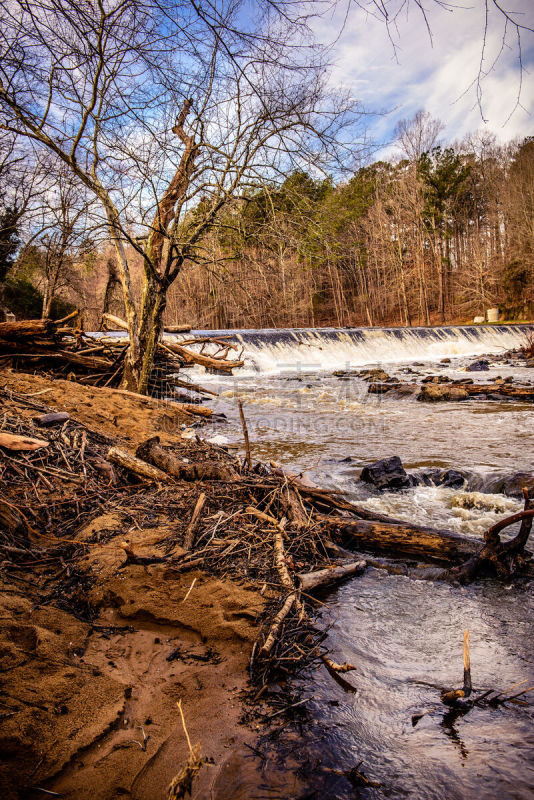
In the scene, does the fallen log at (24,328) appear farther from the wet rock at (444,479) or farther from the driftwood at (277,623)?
the driftwood at (277,623)

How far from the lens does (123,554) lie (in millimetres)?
2623

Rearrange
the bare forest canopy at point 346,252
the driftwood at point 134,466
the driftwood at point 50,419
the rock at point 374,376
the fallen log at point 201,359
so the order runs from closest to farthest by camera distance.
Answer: the driftwood at point 134,466 < the driftwood at point 50,419 < the bare forest canopy at point 346,252 < the fallen log at point 201,359 < the rock at point 374,376

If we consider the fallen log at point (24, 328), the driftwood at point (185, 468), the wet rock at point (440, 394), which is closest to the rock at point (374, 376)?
the wet rock at point (440, 394)

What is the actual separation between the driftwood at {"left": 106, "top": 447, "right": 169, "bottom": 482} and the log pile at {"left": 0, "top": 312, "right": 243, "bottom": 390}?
14.3ft

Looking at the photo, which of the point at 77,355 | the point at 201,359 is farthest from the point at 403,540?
the point at 77,355

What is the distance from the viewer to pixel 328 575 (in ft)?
9.01

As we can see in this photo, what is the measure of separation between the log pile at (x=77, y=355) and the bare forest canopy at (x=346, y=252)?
0.93 m

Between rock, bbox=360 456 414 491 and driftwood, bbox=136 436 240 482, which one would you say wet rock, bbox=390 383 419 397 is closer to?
rock, bbox=360 456 414 491

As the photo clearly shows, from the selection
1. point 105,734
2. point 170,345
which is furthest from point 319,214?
point 105,734

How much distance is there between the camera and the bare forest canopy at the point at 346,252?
6.59 meters

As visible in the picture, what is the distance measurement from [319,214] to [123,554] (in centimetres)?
567

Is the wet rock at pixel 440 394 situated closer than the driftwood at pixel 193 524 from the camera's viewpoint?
No

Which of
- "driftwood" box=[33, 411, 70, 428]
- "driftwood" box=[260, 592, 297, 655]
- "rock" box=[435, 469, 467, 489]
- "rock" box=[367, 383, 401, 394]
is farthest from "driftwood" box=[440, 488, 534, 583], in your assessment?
"rock" box=[367, 383, 401, 394]

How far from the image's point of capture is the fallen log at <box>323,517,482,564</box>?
316 centimetres
